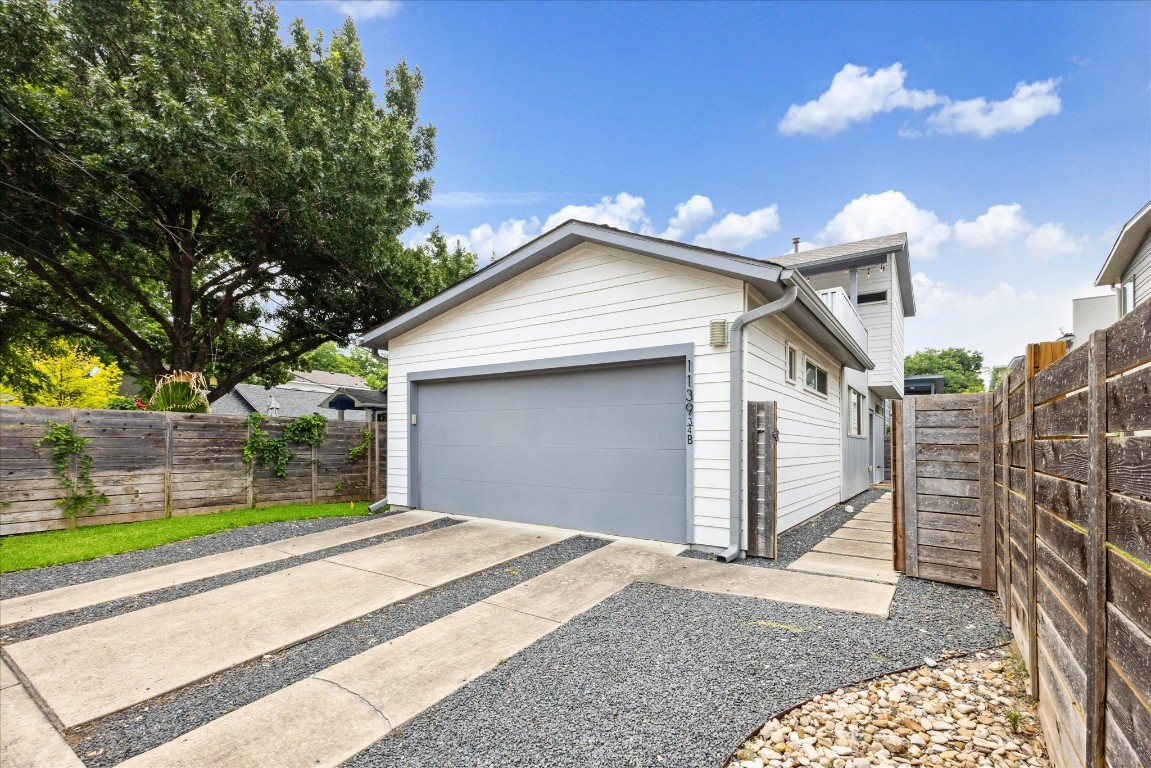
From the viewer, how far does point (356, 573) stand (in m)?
4.52

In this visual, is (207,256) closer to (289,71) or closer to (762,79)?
(289,71)

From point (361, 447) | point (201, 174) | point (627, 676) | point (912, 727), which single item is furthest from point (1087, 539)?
point (201, 174)

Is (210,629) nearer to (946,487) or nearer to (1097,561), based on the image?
(1097,561)

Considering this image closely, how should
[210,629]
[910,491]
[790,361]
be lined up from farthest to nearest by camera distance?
1. [790,361]
2. [910,491]
3. [210,629]

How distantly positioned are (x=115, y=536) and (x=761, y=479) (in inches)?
286

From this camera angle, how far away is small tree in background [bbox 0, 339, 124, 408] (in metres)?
12.8

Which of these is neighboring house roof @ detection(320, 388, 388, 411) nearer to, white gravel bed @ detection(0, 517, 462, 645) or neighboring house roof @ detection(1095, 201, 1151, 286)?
white gravel bed @ detection(0, 517, 462, 645)

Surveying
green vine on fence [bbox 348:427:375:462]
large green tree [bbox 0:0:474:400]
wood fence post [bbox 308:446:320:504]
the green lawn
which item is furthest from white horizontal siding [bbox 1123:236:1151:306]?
wood fence post [bbox 308:446:320:504]

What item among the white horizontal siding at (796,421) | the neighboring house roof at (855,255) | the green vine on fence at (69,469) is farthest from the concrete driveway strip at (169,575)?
the neighboring house roof at (855,255)

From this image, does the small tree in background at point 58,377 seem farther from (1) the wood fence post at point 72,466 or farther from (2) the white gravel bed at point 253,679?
(2) the white gravel bed at point 253,679

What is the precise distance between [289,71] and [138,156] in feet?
10.4

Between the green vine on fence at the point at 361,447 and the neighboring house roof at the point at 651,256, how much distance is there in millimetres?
1663

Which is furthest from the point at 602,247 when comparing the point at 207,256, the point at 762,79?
the point at 207,256

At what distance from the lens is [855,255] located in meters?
11.2
